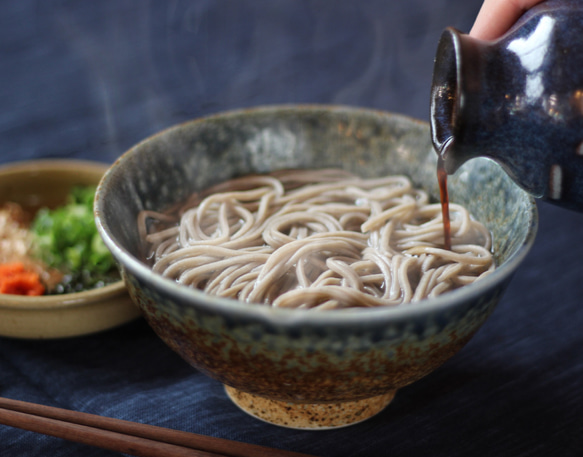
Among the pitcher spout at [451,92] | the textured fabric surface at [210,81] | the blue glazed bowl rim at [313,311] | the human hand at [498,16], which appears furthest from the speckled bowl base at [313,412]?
the human hand at [498,16]

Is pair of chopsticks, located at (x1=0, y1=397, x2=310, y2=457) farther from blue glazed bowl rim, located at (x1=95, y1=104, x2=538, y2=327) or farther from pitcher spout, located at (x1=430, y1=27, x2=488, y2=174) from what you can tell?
pitcher spout, located at (x1=430, y1=27, x2=488, y2=174)

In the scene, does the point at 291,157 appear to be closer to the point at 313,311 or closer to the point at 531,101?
the point at 531,101

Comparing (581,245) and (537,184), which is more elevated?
(537,184)

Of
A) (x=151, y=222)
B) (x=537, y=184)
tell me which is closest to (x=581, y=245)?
(x=537, y=184)

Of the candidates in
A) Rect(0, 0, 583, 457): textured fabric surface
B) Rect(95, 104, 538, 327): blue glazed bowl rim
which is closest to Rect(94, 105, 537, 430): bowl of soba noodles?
Rect(95, 104, 538, 327): blue glazed bowl rim

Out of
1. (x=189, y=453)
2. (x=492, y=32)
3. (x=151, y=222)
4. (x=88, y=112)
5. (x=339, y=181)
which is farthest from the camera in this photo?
(x=88, y=112)

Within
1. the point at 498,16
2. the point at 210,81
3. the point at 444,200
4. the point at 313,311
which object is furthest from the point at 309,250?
the point at 210,81

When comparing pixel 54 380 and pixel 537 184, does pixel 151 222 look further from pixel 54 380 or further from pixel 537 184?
pixel 537 184

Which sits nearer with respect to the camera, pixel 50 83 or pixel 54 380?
pixel 54 380
